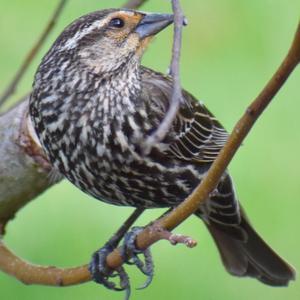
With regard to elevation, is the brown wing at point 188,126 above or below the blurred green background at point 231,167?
above

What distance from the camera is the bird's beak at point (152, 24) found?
385cm

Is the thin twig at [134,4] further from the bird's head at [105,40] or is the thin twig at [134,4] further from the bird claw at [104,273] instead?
the bird claw at [104,273]

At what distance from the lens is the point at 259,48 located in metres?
7.35

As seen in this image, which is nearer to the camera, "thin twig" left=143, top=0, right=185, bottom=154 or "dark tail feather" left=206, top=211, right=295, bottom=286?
"thin twig" left=143, top=0, right=185, bottom=154

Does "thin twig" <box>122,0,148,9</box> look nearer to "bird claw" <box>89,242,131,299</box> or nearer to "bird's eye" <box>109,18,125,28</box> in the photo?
"bird's eye" <box>109,18,125,28</box>

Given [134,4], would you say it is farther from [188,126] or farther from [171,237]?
[171,237]

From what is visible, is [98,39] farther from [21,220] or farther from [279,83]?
[21,220]

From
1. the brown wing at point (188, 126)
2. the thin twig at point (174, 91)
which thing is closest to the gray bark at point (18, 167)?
the brown wing at point (188, 126)

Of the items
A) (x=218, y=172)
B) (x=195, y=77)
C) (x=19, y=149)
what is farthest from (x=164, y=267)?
(x=218, y=172)

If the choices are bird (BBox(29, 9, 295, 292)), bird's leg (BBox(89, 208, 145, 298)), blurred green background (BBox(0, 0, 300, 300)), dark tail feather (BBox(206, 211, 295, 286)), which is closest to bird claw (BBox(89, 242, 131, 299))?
bird's leg (BBox(89, 208, 145, 298))

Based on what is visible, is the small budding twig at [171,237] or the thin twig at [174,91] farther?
the small budding twig at [171,237]

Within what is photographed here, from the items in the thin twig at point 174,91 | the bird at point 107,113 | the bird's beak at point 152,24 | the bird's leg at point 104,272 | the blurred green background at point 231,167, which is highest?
the thin twig at point 174,91

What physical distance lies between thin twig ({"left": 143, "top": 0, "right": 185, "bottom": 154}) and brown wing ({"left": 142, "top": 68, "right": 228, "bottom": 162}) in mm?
1081

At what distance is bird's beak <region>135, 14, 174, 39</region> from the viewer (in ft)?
12.6
